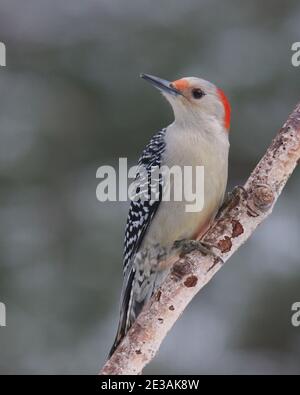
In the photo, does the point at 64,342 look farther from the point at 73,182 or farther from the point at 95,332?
the point at 73,182

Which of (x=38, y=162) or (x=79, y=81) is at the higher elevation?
(x=79, y=81)

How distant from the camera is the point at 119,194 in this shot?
7.86 m

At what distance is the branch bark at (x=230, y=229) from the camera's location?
3893mm

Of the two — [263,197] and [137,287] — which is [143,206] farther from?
[263,197]

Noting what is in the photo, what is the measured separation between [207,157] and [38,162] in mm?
4206

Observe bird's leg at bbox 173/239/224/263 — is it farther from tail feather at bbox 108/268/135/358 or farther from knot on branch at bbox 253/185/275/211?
tail feather at bbox 108/268/135/358

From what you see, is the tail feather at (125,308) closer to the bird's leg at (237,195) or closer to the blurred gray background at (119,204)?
the bird's leg at (237,195)

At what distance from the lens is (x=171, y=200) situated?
487cm

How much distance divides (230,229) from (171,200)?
82 cm

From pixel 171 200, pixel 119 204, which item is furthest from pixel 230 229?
pixel 119 204

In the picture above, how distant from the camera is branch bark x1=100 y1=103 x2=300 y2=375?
12.8ft

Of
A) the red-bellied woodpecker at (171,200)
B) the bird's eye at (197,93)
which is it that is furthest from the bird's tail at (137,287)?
the bird's eye at (197,93)

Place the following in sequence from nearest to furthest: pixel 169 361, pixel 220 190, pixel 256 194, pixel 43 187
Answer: pixel 256 194
pixel 220 190
pixel 169 361
pixel 43 187

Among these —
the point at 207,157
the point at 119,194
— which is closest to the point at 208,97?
the point at 207,157
